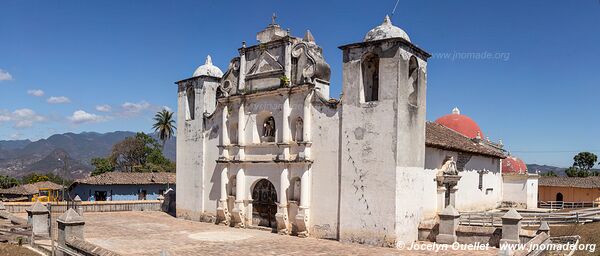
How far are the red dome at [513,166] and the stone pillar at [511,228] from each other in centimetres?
1752

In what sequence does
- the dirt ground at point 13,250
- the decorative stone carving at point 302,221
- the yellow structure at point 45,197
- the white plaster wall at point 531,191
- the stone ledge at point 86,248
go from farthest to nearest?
the yellow structure at point 45,197 → the white plaster wall at point 531,191 → the decorative stone carving at point 302,221 → the dirt ground at point 13,250 → the stone ledge at point 86,248

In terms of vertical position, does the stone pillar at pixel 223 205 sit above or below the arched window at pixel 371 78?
below

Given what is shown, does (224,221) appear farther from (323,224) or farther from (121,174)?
(121,174)

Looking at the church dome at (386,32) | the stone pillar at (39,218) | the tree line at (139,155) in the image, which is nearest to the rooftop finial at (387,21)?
the church dome at (386,32)

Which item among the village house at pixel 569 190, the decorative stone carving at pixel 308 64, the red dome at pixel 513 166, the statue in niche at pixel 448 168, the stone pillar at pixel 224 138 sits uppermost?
the decorative stone carving at pixel 308 64

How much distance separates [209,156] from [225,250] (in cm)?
856

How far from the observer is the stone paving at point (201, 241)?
617 inches

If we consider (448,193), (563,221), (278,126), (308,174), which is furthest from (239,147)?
(563,221)

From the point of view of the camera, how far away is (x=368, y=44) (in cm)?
1733

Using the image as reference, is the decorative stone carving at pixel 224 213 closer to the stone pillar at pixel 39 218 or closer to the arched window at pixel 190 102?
the arched window at pixel 190 102

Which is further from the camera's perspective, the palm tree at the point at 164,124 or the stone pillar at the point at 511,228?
the palm tree at the point at 164,124

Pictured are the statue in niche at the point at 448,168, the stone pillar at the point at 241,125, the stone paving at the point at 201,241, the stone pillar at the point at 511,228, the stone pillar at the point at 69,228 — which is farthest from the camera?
the stone pillar at the point at 241,125

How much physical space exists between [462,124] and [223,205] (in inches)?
704

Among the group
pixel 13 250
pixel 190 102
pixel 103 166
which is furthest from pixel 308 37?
pixel 103 166
